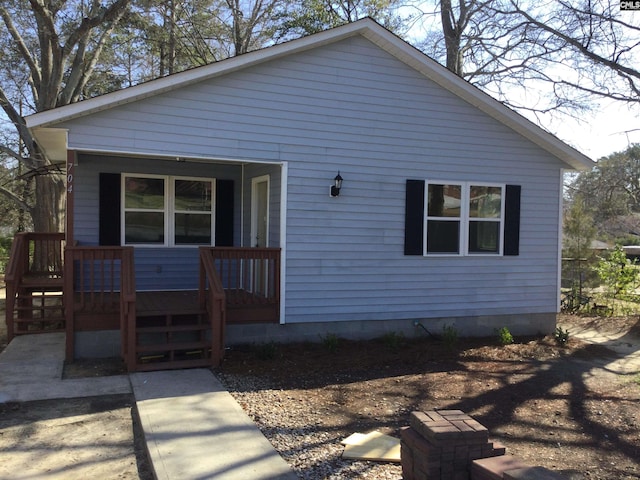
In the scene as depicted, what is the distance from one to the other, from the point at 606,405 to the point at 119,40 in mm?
18821

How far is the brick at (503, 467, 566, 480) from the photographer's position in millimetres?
2830

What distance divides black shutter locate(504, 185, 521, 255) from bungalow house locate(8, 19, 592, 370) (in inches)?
1.1

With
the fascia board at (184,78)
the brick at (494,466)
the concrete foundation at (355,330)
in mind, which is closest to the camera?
the brick at (494,466)

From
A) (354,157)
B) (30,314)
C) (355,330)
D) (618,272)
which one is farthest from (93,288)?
(618,272)

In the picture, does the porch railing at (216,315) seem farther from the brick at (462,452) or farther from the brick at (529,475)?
the brick at (529,475)

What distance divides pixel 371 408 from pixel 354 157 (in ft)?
13.1

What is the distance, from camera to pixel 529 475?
2855 millimetres

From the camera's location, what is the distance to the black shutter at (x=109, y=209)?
8.48m

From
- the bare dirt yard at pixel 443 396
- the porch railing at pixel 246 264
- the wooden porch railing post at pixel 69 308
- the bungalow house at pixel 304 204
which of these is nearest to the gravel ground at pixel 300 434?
the bare dirt yard at pixel 443 396

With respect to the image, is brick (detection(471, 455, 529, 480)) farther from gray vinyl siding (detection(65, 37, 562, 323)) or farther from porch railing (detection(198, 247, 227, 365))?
gray vinyl siding (detection(65, 37, 562, 323))

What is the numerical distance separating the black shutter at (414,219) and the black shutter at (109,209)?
4.71 m

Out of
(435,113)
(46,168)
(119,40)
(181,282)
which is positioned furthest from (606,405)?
(119,40)

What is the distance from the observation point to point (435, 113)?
27.7ft

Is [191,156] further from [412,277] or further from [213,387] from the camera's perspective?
[412,277]
